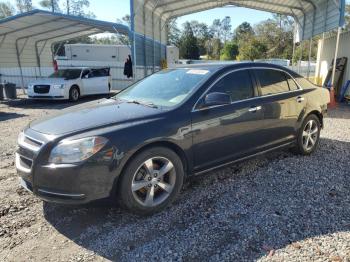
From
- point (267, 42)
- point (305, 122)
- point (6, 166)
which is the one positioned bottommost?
point (6, 166)

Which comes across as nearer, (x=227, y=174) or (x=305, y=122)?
(x=227, y=174)

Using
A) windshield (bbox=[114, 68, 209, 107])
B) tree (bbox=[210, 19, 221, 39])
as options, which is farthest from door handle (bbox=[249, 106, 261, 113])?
tree (bbox=[210, 19, 221, 39])

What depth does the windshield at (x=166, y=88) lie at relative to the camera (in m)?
3.98

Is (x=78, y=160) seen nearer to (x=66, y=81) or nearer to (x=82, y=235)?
(x=82, y=235)

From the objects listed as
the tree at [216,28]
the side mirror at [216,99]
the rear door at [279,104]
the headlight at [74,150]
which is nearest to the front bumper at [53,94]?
the rear door at [279,104]

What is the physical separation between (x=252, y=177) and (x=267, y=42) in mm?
46589

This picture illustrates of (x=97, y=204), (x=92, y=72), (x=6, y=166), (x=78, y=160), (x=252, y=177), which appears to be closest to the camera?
(x=78, y=160)

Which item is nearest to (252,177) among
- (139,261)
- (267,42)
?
(139,261)

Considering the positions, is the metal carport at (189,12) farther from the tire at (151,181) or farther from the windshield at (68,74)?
the tire at (151,181)

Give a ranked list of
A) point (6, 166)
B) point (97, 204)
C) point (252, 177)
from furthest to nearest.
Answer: point (6, 166), point (252, 177), point (97, 204)

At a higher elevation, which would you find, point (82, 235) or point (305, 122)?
point (305, 122)

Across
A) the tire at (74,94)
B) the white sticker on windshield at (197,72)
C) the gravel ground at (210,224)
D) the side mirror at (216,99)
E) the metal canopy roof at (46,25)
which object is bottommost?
the gravel ground at (210,224)

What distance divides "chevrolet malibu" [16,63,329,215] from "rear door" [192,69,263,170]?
13 mm

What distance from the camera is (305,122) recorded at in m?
5.39
